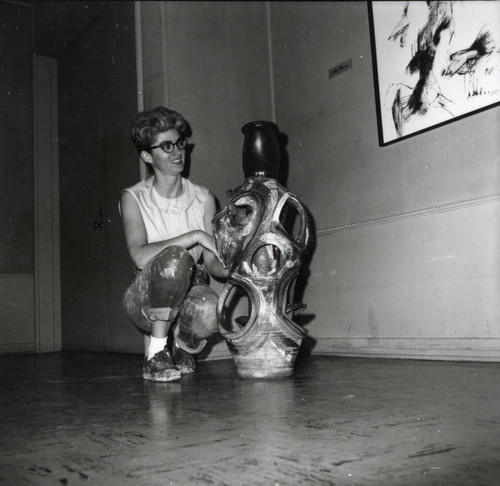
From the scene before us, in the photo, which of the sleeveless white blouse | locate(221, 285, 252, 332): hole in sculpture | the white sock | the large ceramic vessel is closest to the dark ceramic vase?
the large ceramic vessel

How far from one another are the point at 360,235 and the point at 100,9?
2.76 m

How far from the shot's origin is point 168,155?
7.77 feet

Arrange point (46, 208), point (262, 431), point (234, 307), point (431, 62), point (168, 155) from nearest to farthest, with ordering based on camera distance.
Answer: point (262, 431) → point (168, 155) → point (431, 62) → point (234, 307) → point (46, 208)

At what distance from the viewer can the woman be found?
2.15 m

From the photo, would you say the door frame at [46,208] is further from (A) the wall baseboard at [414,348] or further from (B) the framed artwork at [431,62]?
(B) the framed artwork at [431,62]

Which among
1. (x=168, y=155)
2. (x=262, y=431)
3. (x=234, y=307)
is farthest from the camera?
(x=234, y=307)

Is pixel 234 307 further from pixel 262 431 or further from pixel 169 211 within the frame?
pixel 262 431

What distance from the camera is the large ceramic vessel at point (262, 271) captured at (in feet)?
6.57

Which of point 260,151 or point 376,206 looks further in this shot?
point 376,206

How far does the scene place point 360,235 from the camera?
9.36 feet

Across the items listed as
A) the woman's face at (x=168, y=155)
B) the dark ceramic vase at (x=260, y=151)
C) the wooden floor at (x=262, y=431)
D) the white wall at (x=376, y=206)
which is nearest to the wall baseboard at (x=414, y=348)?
the white wall at (x=376, y=206)

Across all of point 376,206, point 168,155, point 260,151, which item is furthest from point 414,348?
point 168,155

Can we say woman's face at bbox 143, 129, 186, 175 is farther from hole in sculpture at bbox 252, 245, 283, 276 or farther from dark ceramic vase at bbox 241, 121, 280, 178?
hole in sculpture at bbox 252, 245, 283, 276

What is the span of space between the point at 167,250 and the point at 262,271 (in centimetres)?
40
